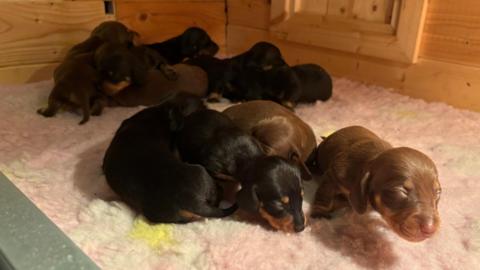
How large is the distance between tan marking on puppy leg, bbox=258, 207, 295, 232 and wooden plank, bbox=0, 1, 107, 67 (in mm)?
2218

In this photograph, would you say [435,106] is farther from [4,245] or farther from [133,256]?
[4,245]

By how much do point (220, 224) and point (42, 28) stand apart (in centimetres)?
217

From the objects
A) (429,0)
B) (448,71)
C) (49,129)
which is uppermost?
(429,0)

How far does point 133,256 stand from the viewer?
121 cm

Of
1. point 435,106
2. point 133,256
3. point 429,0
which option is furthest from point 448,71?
point 133,256

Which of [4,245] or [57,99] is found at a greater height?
[4,245]

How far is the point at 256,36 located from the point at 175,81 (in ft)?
3.96

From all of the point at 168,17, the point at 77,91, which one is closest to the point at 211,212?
the point at 77,91

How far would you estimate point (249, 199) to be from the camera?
1.33m

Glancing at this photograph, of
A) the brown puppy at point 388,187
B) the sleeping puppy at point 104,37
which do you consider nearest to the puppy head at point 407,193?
the brown puppy at point 388,187

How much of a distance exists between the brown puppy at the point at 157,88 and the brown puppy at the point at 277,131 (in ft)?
2.69

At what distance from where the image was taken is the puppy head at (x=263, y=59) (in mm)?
2686

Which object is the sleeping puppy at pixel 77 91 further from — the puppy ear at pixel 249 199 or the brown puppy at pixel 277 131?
the puppy ear at pixel 249 199

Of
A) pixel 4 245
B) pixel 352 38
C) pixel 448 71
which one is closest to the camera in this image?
pixel 4 245
